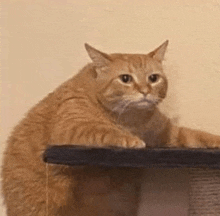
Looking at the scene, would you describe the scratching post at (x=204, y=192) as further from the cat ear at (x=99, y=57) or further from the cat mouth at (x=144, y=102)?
the cat ear at (x=99, y=57)

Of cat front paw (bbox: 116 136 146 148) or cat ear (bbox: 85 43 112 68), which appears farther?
cat ear (bbox: 85 43 112 68)

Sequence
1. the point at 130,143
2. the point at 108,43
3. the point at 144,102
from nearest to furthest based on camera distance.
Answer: the point at 130,143 → the point at 144,102 → the point at 108,43

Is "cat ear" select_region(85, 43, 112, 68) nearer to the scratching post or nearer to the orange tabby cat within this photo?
the orange tabby cat

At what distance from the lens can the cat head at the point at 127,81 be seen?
3.35 feet

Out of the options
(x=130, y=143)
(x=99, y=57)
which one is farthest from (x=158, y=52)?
(x=130, y=143)

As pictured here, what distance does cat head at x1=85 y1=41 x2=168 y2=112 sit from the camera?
3.35 feet

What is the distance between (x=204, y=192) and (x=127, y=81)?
1.33 ft

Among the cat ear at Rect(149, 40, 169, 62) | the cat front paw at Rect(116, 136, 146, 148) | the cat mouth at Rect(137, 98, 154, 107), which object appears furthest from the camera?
the cat ear at Rect(149, 40, 169, 62)

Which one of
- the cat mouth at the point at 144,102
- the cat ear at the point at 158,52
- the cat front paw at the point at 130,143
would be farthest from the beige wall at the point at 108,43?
the cat front paw at the point at 130,143

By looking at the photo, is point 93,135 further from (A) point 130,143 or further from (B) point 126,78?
(B) point 126,78

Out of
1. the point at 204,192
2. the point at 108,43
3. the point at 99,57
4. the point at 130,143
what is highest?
the point at 108,43

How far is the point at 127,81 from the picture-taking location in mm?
1055

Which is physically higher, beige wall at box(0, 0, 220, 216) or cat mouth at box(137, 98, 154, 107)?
beige wall at box(0, 0, 220, 216)

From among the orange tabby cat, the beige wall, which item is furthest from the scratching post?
the beige wall
